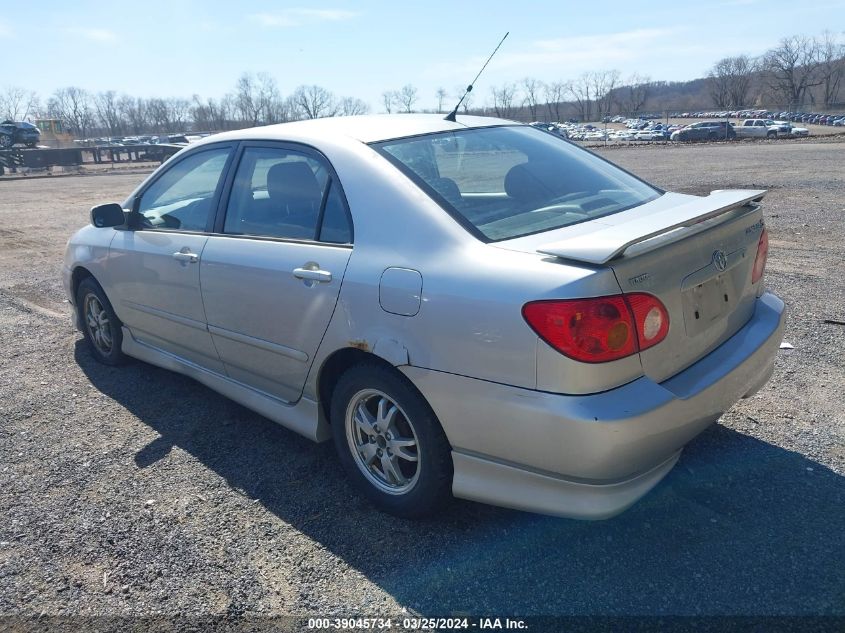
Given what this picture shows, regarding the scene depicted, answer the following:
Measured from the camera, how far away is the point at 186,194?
412 centimetres

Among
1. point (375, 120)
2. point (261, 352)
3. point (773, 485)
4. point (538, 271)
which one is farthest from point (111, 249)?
point (773, 485)

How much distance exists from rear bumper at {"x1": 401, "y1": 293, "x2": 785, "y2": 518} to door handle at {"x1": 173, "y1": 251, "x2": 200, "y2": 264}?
5.49 ft

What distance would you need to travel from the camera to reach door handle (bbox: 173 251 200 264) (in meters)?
3.70

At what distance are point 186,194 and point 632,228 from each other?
2784 mm

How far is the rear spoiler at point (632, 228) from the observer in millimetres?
2268

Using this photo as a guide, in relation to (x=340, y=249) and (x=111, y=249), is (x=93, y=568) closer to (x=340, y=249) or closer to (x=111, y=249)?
(x=340, y=249)

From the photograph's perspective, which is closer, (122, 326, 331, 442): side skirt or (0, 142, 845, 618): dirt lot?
(0, 142, 845, 618): dirt lot

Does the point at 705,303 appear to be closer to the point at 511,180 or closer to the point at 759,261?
the point at 759,261

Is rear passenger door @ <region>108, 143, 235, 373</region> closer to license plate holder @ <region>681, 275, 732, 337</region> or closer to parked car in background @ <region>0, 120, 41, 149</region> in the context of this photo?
license plate holder @ <region>681, 275, 732, 337</region>

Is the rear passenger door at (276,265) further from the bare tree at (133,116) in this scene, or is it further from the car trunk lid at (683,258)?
the bare tree at (133,116)

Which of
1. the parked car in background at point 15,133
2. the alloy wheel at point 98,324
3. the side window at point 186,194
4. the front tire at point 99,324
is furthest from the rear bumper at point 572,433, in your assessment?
the parked car in background at point 15,133

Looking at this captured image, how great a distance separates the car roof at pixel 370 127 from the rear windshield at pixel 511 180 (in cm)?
9

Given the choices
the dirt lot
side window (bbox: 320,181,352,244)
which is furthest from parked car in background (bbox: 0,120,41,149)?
side window (bbox: 320,181,352,244)

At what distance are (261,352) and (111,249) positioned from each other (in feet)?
5.94
